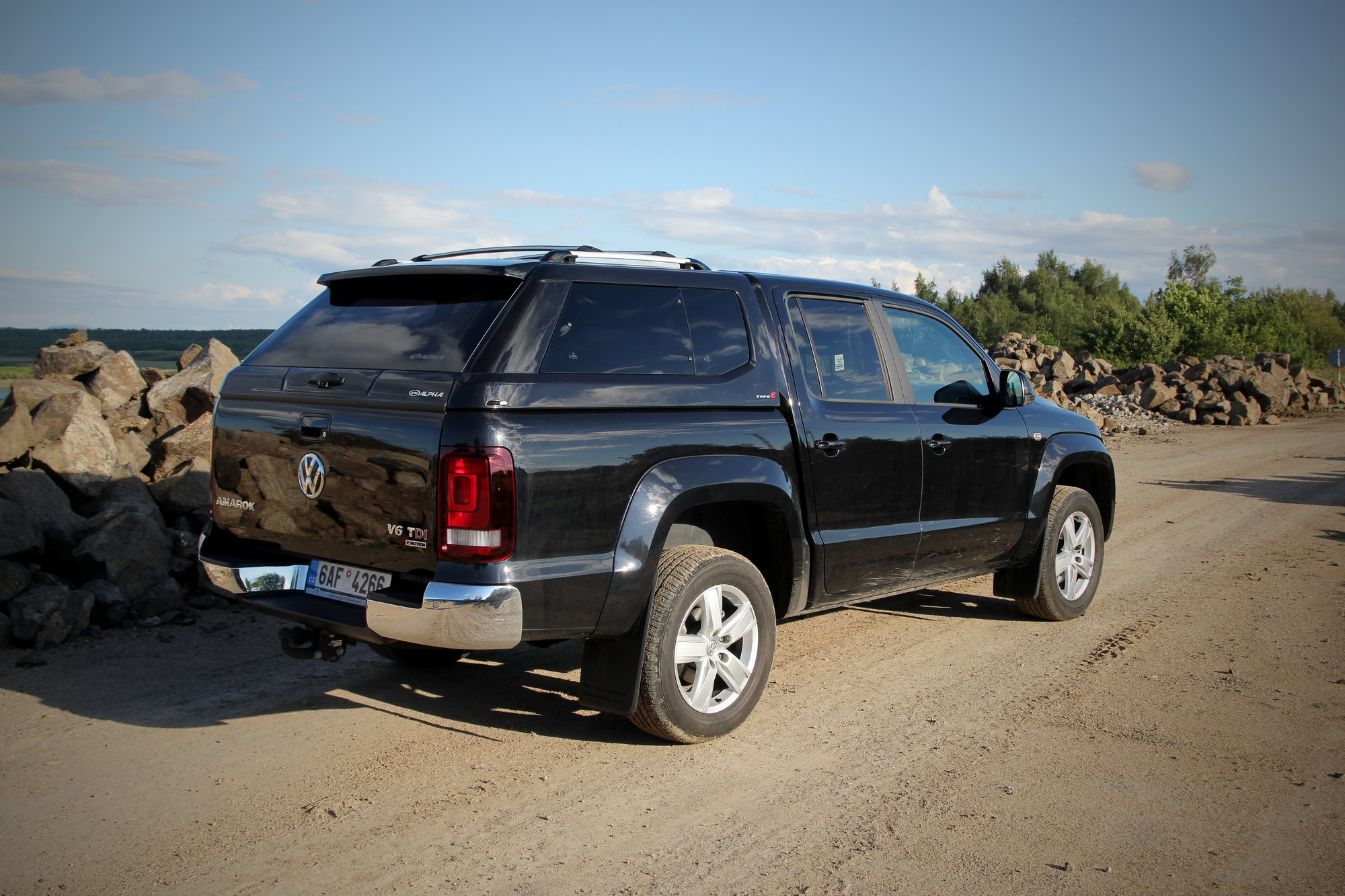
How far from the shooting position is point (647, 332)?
13.6ft

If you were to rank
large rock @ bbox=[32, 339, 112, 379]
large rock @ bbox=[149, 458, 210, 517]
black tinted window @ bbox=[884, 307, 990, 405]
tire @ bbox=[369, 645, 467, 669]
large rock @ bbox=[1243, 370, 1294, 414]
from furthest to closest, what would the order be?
large rock @ bbox=[1243, 370, 1294, 414] < large rock @ bbox=[32, 339, 112, 379] < large rock @ bbox=[149, 458, 210, 517] < black tinted window @ bbox=[884, 307, 990, 405] < tire @ bbox=[369, 645, 467, 669]

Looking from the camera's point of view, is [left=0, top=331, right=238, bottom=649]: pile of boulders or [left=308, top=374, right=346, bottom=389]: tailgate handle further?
[left=0, top=331, right=238, bottom=649]: pile of boulders

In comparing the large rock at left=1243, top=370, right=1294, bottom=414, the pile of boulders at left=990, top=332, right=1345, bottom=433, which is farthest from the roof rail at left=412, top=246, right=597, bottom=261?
the large rock at left=1243, top=370, right=1294, bottom=414

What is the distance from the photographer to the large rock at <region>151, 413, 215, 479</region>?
26.7 feet

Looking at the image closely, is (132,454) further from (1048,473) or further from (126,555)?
(1048,473)

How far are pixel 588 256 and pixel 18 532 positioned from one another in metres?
4.35

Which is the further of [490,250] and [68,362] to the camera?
[68,362]

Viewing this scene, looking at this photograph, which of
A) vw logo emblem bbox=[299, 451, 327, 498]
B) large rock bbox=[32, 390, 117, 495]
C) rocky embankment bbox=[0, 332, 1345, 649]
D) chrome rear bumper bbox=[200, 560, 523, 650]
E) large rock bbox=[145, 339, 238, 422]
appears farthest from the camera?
large rock bbox=[145, 339, 238, 422]

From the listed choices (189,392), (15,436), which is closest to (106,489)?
(15,436)

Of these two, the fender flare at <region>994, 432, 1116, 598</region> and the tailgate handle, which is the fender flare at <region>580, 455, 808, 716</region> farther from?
the fender flare at <region>994, 432, 1116, 598</region>

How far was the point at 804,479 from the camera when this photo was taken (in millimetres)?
4570

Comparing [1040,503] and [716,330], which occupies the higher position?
[716,330]

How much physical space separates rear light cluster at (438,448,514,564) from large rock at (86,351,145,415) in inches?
301

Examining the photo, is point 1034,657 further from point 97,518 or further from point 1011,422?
point 97,518
